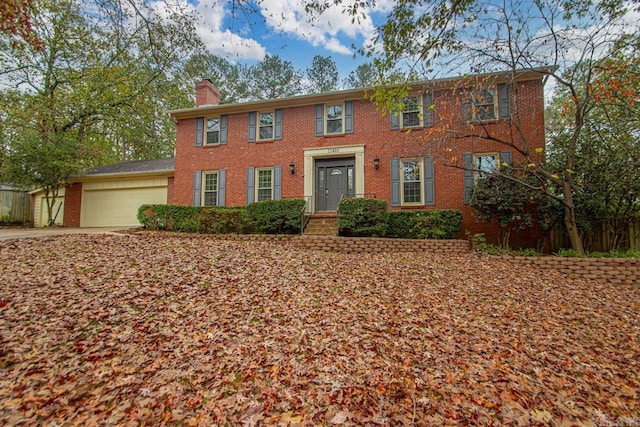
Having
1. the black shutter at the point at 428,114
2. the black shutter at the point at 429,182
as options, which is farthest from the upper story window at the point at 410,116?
the black shutter at the point at 429,182

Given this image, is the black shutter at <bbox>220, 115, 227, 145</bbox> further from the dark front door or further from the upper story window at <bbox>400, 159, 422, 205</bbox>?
the upper story window at <bbox>400, 159, 422, 205</bbox>

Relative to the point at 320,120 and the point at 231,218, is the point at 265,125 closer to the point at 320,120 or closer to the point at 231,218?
the point at 320,120

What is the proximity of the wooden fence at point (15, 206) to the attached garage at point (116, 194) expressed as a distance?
331cm

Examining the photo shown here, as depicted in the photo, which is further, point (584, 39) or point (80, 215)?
point (80, 215)

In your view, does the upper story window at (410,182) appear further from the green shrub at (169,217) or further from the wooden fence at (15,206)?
the wooden fence at (15,206)

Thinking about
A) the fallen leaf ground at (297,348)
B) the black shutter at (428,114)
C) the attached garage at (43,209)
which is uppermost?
the black shutter at (428,114)

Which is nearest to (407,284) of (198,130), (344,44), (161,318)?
(161,318)

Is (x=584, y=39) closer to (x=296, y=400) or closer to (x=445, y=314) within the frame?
(x=445, y=314)

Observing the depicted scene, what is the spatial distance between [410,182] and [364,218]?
3.04 m

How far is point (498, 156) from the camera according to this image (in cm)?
955

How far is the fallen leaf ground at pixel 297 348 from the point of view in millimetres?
2137

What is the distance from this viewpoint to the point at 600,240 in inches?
320

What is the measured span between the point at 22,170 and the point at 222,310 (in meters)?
14.3

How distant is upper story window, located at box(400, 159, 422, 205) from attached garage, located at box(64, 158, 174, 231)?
926cm
